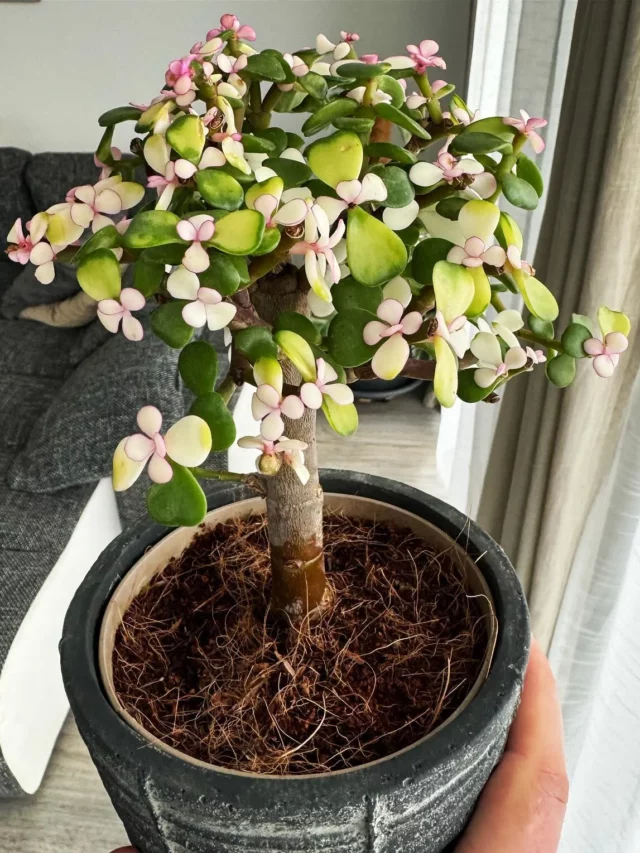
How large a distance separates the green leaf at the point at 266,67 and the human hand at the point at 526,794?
2.13 ft

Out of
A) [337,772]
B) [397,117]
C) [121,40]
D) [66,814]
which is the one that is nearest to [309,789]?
[337,772]

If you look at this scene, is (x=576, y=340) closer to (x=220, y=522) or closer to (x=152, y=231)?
(x=152, y=231)

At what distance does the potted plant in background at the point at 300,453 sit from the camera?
43cm

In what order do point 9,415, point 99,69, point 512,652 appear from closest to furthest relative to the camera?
point 512,652 → point 9,415 → point 99,69

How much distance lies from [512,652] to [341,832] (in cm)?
21

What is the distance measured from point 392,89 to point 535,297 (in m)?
0.20

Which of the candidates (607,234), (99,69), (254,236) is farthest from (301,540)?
(99,69)

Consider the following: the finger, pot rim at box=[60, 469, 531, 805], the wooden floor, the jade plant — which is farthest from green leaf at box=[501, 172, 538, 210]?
the wooden floor

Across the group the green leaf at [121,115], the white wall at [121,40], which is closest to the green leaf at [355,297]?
the green leaf at [121,115]

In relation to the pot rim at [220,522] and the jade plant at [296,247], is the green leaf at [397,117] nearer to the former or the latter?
the jade plant at [296,247]

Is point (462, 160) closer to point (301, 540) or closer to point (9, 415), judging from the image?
point (301, 540)

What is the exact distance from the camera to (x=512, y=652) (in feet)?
2.03

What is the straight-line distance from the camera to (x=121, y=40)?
280cm

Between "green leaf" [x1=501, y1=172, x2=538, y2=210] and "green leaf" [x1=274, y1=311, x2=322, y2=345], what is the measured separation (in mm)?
169
